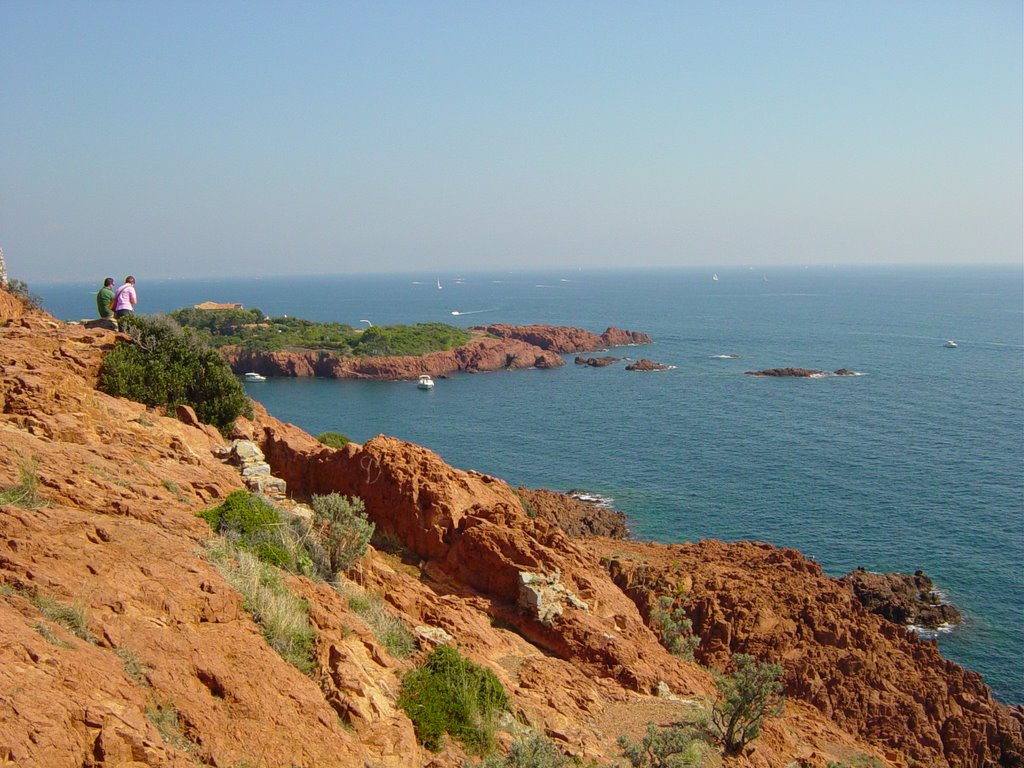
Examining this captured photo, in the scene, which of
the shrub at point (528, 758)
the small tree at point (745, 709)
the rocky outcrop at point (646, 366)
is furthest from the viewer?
the rocky outcrop at point (646, 366)

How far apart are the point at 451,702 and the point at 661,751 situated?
3.64 meters

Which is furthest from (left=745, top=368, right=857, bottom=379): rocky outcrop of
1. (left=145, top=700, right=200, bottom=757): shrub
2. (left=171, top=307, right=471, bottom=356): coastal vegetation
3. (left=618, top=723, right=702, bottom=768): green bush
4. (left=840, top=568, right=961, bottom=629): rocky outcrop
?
(left=145, top=700, right=200, bottom=757): shrub

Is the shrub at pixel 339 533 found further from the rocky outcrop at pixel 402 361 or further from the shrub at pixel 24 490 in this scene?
the rocky outcrop at pixel 402 361

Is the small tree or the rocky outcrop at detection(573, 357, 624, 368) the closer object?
the small tree

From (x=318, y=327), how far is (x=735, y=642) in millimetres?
99112

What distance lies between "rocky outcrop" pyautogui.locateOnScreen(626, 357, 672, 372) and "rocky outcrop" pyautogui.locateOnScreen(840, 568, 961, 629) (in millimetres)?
61369

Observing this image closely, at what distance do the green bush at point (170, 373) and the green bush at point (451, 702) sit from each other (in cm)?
1126

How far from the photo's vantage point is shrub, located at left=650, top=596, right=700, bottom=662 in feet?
70.3

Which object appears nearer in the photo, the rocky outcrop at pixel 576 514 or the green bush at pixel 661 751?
the green bush at pixel 661 751

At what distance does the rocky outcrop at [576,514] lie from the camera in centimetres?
3894

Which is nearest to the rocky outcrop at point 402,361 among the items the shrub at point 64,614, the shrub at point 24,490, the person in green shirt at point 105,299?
the person in green shirt at point 105,299

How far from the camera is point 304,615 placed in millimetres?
10531

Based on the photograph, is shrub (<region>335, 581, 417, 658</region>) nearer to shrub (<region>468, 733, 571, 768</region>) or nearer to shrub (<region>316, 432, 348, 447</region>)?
shrub (<region>468, 733, 571, 768</region>)

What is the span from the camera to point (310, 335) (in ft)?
351
